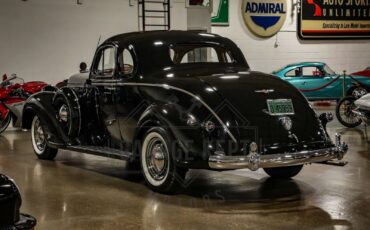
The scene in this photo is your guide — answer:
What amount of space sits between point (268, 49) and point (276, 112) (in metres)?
15.3

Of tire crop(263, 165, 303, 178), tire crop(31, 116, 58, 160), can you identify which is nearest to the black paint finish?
tire crop(31, 116, 58, 160)

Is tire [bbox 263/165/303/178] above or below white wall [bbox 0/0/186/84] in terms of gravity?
below

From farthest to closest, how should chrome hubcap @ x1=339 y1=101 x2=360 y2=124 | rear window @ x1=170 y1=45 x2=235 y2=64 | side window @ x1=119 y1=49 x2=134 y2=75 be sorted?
1. chrome hubcap @ x1=339 y1=101 x2=360 y2=124
2. rear window @ x1=170 y1=45 x2=235 y2=64
3. side window @ x1=119 y1=49 x2=134 y2=75

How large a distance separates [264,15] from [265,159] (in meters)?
16.0

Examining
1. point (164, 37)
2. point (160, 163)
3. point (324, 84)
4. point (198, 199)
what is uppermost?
point (164, 37)

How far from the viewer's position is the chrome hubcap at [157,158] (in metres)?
6.33

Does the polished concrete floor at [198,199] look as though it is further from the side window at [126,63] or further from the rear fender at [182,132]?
the side window at [126,63]

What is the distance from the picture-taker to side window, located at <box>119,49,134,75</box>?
7387 mm

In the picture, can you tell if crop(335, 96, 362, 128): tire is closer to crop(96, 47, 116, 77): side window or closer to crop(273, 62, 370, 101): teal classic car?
crop(273, 62, 370, 101): teal classic car

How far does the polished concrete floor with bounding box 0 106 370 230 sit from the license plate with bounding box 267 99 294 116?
2.91ft

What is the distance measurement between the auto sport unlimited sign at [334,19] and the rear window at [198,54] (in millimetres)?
14462

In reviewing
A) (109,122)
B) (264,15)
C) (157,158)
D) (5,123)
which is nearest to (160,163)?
(157,158)

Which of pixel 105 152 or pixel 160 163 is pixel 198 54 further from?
pixel 160 163

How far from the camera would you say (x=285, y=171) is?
287 inches
